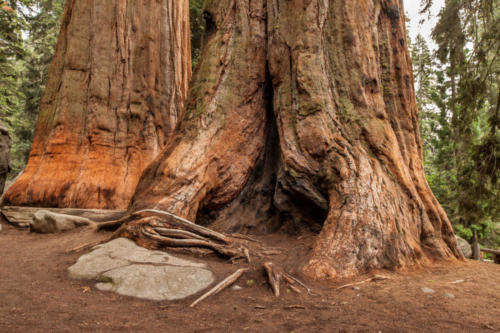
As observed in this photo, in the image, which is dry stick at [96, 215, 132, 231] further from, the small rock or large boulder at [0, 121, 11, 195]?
large boulder at [0, 121, 11, 195]

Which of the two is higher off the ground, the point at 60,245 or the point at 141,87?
the point at 141,87

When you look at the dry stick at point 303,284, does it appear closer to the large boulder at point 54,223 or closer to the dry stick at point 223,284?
the dry stick at point 223,284

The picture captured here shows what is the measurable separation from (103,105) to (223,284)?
232 inches

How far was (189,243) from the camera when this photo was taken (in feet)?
11.2

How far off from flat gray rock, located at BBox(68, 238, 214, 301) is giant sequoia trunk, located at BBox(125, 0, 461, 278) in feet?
2.79

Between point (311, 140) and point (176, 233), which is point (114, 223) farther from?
point (311, 140)


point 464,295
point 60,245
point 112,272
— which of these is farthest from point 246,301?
point 60,245

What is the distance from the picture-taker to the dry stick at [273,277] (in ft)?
9.00

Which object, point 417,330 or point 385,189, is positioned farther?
point 385,189

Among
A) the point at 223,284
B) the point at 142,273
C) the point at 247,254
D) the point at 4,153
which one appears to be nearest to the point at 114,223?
the point at 142,273

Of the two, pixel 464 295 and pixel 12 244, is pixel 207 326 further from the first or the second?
pixel 12 244

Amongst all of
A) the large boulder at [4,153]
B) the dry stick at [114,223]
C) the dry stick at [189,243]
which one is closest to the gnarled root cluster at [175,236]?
the dry stick at [189,243]

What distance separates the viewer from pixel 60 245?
4.11 m

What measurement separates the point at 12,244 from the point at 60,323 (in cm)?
328
